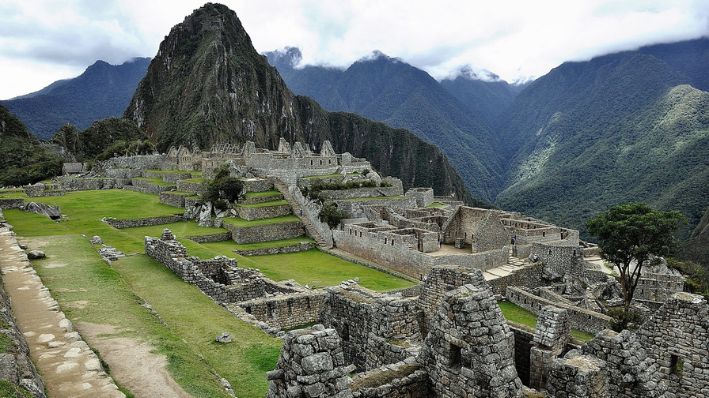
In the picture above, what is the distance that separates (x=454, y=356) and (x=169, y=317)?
684 centimetres

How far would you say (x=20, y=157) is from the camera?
3885 inches

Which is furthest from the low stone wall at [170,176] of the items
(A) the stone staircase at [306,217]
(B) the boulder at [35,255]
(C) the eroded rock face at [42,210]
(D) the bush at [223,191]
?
(B) the boulder at [35,255]

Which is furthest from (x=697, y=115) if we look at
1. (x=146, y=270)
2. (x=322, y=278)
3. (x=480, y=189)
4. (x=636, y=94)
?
(x=146, y=270)

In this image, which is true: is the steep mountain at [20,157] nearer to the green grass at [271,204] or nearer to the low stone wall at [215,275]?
the green grass at [271,204]

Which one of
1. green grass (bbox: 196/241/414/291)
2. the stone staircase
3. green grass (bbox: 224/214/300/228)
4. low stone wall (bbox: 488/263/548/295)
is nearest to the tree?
low stone wall (bbox: 488/263/548/295)

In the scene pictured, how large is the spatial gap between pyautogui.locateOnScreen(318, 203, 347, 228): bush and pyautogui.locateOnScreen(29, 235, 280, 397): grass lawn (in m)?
21.2

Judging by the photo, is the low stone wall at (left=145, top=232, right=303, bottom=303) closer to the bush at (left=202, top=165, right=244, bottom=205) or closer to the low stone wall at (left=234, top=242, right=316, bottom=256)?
the low stone wall at (left=234, top=242, right=316, bottom=256)

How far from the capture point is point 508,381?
499 cm

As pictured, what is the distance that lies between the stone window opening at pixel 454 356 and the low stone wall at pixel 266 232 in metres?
28.8

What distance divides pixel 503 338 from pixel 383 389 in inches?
57.6

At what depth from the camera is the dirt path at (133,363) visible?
6.64 meters

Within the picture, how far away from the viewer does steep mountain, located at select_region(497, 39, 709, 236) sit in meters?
87.4

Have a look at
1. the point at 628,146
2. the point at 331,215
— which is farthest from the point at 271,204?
the point at 628,146

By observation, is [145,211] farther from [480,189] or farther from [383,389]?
[480,189]
